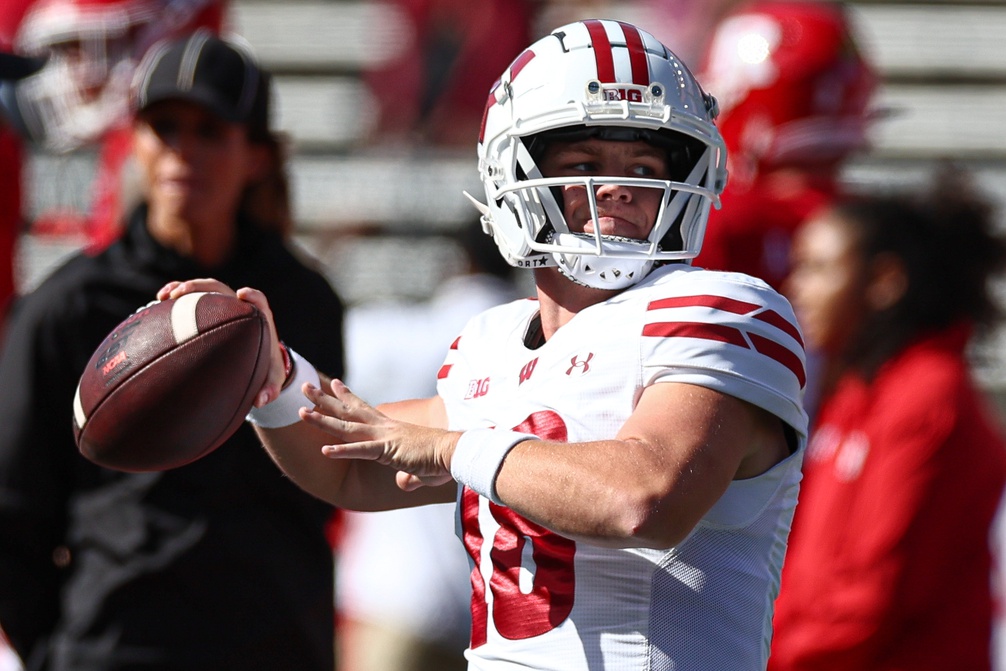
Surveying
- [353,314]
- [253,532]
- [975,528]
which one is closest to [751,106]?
[353,314]

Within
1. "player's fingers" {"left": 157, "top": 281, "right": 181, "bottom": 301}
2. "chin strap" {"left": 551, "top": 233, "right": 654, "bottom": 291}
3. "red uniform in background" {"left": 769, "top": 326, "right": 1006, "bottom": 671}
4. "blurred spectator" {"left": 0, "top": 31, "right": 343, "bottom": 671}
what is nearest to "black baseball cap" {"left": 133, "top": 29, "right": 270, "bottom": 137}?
"blurred spectator" {"left": 0, "top": 31, "right": 343, "bottom": 671}

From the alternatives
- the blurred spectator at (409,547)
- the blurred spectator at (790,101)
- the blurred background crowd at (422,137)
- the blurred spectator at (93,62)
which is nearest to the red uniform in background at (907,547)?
the blurred background crowd at (422,137)

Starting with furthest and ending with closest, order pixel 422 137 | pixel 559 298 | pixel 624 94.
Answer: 1. pixel 422 137
2. pixel 559 298
3. pixel 624 94

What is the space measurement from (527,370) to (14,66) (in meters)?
1.95

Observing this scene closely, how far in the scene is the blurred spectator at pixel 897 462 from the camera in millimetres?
3758

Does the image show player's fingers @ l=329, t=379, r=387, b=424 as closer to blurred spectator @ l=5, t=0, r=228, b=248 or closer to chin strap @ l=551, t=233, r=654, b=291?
chin strap @ l=551, t=233, r=654, b=291

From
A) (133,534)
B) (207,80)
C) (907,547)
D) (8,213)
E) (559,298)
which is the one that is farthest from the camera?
(8,213)

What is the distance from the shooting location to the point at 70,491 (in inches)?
123

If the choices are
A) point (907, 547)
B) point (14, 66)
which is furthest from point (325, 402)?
point (907, 547)

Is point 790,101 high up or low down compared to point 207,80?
down

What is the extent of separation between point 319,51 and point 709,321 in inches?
318

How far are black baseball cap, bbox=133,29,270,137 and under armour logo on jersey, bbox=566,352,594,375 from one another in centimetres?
149

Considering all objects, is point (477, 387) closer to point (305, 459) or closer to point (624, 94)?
point (305, 459)

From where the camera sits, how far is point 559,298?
2318mm
